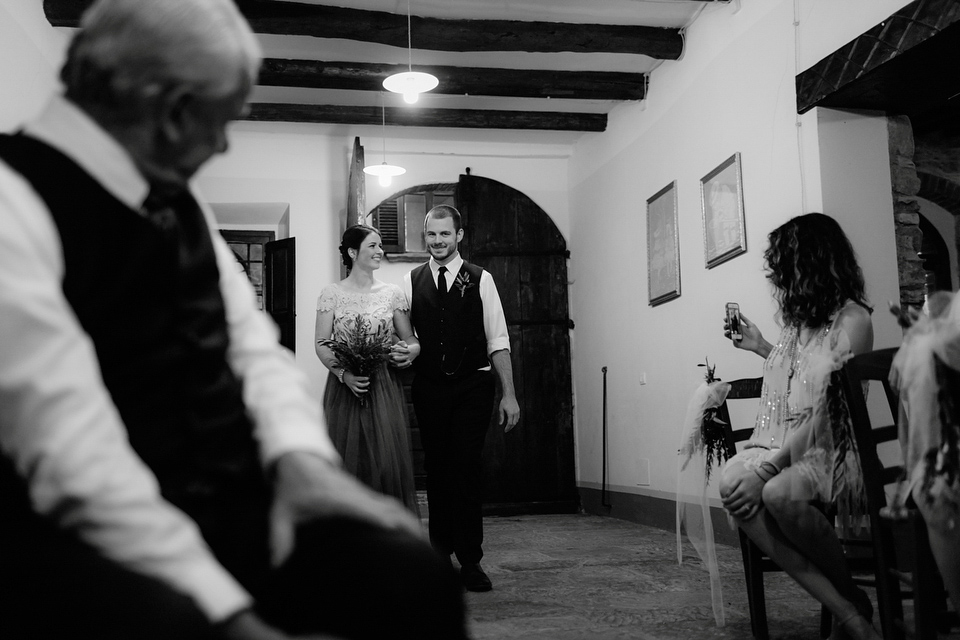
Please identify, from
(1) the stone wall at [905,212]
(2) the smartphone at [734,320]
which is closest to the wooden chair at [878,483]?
(2) the smartphone at [734,320]

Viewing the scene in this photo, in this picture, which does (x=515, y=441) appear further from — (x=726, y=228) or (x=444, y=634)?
(x=444, y=634)

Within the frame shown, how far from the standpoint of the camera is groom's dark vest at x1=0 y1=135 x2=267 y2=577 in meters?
0.74

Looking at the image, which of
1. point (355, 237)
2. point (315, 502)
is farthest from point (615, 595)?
point (315, 502)

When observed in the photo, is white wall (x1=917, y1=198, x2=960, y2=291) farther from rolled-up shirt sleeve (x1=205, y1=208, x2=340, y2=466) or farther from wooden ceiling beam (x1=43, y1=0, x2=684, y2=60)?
rolled-up shirt sleeve (x1=205, y1=208, x2=340, y2=466)

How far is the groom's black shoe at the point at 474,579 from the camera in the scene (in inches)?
148

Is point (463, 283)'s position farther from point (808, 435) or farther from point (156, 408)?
point (156, 408)

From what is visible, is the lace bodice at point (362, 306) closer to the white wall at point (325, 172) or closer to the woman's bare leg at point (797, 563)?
the woman's bare leg at point (797, 563)

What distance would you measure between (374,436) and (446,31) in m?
3.01

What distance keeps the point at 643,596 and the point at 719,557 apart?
1.24 metres

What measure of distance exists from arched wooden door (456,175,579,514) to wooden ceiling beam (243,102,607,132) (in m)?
0.58

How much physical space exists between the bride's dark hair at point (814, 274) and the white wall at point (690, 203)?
1445 mm

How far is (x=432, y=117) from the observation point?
7.43 meters

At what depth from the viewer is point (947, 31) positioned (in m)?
3.36

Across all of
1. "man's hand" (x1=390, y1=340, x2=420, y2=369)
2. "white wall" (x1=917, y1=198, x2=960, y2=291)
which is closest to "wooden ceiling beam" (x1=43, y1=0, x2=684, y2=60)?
"man's hand" (x1=390, y1=340, x2=420, y2=369)
